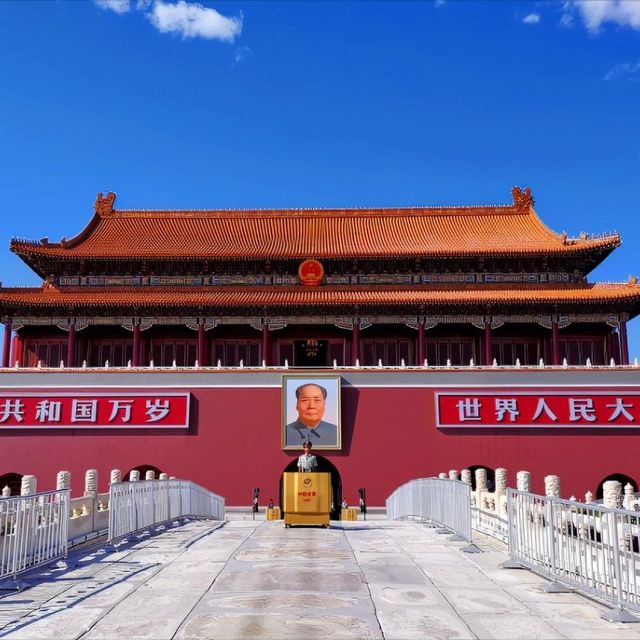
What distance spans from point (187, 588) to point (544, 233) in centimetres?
2605

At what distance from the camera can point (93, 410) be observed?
83.9 feet

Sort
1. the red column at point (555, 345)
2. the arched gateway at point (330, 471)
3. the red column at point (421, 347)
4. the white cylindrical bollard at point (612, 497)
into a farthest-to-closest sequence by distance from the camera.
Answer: the red column at point (555, 345) → the red column at point (421, 347) → the arched gateway at point (330, 471) → the white cylindrical bollard at point (612, 497)

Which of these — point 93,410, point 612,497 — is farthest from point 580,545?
Result: point 93,410

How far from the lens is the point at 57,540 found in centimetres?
1002

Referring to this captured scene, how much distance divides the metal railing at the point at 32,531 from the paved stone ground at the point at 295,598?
284mm

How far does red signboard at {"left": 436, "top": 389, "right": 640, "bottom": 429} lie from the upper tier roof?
19.8 ft

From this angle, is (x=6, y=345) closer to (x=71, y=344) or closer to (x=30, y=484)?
(x=71, y=344)

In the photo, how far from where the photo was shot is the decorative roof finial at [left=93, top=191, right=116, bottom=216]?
34062mm

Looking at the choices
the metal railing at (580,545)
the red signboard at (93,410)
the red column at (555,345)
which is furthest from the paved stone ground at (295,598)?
the red column at (555,345)

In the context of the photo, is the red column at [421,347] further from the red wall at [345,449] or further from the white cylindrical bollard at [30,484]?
the white cylindrical bollard at [30,484]

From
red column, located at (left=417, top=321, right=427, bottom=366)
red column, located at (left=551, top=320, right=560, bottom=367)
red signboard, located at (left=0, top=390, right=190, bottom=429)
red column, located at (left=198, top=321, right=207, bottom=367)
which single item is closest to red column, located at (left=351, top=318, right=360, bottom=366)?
red column, located at (left=417, top=321, right=427, bottom=366)

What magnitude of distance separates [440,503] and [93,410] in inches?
584

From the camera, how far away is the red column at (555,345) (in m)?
27.6

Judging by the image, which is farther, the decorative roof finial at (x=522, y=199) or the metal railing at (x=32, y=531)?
the decorative roof finial at (x=522, y=199)
